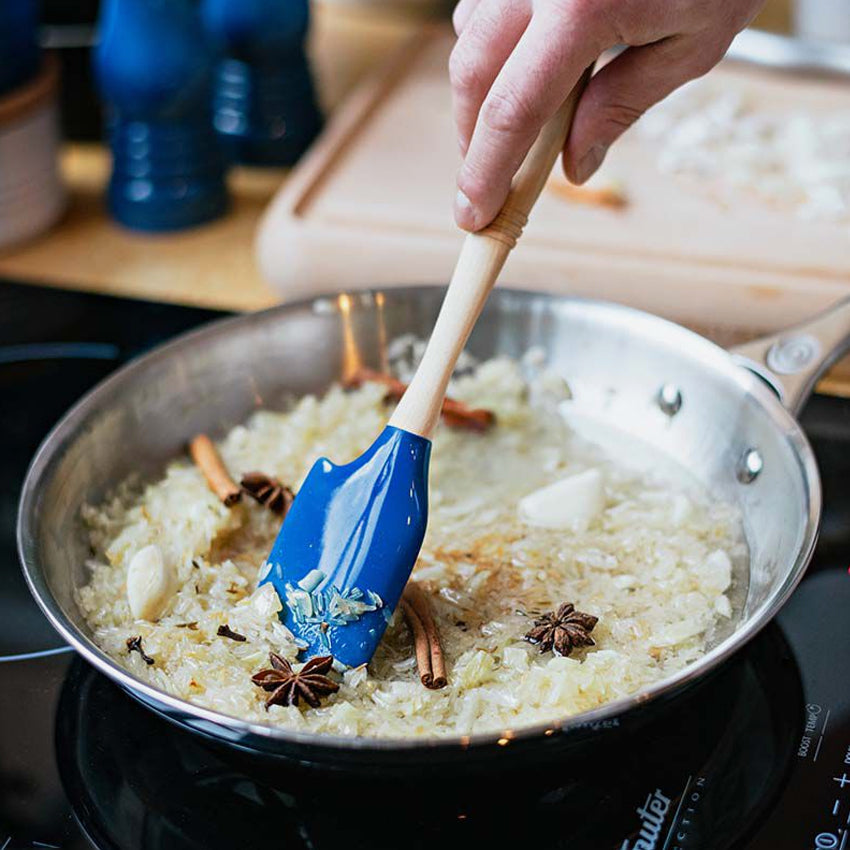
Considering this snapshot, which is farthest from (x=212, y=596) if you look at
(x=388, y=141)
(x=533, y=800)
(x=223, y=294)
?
(x=388, y=141)

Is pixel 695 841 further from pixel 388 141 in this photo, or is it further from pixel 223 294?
pixel 388 141

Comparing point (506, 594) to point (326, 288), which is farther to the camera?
point (326, 288)

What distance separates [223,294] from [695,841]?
1208mm

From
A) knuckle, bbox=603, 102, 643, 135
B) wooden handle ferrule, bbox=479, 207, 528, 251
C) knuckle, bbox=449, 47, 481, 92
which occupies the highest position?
knuckle, bbox=449, 47, 481, 92

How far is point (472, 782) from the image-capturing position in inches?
39.7

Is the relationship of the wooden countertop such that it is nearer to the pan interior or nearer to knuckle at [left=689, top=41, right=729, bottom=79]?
the pan interior

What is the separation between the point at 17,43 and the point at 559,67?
124 cm

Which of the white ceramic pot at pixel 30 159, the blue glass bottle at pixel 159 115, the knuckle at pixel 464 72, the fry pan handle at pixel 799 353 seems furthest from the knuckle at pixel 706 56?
the white ceramic pot at pixel 30 159

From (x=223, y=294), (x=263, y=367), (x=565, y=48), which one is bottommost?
(x=223, y=294)

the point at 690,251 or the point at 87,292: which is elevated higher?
the point at 690,251

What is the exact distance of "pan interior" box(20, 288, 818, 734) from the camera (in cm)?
129

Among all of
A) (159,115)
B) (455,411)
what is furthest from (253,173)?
(455,411)

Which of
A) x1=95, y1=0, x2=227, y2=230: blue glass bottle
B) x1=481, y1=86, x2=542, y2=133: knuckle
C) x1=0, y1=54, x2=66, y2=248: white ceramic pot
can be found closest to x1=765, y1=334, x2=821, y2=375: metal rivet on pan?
x1=481, y1=86, x2=542, y2=133: knuckle

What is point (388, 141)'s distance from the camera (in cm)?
205
